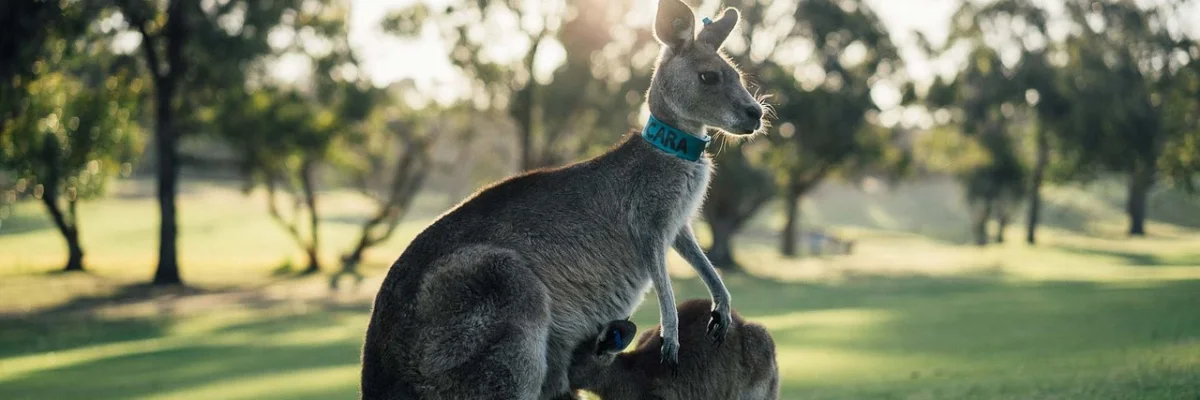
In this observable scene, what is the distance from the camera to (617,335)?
179 inches

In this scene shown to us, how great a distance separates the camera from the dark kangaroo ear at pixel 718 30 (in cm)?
500

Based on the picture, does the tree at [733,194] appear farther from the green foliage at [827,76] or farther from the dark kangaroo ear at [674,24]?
the dark kangaroo ear at [674,24]

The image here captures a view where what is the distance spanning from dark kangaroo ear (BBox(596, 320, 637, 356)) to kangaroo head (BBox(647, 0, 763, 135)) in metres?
0.98

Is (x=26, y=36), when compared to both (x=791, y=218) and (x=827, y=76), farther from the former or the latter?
(x=791, y=218)

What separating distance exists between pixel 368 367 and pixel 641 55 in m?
35.8

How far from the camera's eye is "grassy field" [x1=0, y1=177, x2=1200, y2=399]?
409 inches

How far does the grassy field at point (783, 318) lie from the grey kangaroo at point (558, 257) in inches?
164

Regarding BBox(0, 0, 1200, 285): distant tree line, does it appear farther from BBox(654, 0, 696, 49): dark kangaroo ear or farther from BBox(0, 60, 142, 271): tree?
BBox(654, 0, 696, 49): dark kangaroo ear

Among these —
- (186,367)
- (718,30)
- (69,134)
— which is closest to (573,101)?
(69,134)

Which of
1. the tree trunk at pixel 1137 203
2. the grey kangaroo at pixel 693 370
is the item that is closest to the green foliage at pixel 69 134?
the grey kangaroo at pixel 693 370

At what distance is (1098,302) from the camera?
63.3 feet

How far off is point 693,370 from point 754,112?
49.6 inches

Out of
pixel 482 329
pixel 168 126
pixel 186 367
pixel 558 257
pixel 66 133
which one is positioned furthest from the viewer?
pixel 168 126

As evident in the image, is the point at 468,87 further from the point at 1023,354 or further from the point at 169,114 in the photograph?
the point at 1023,354
